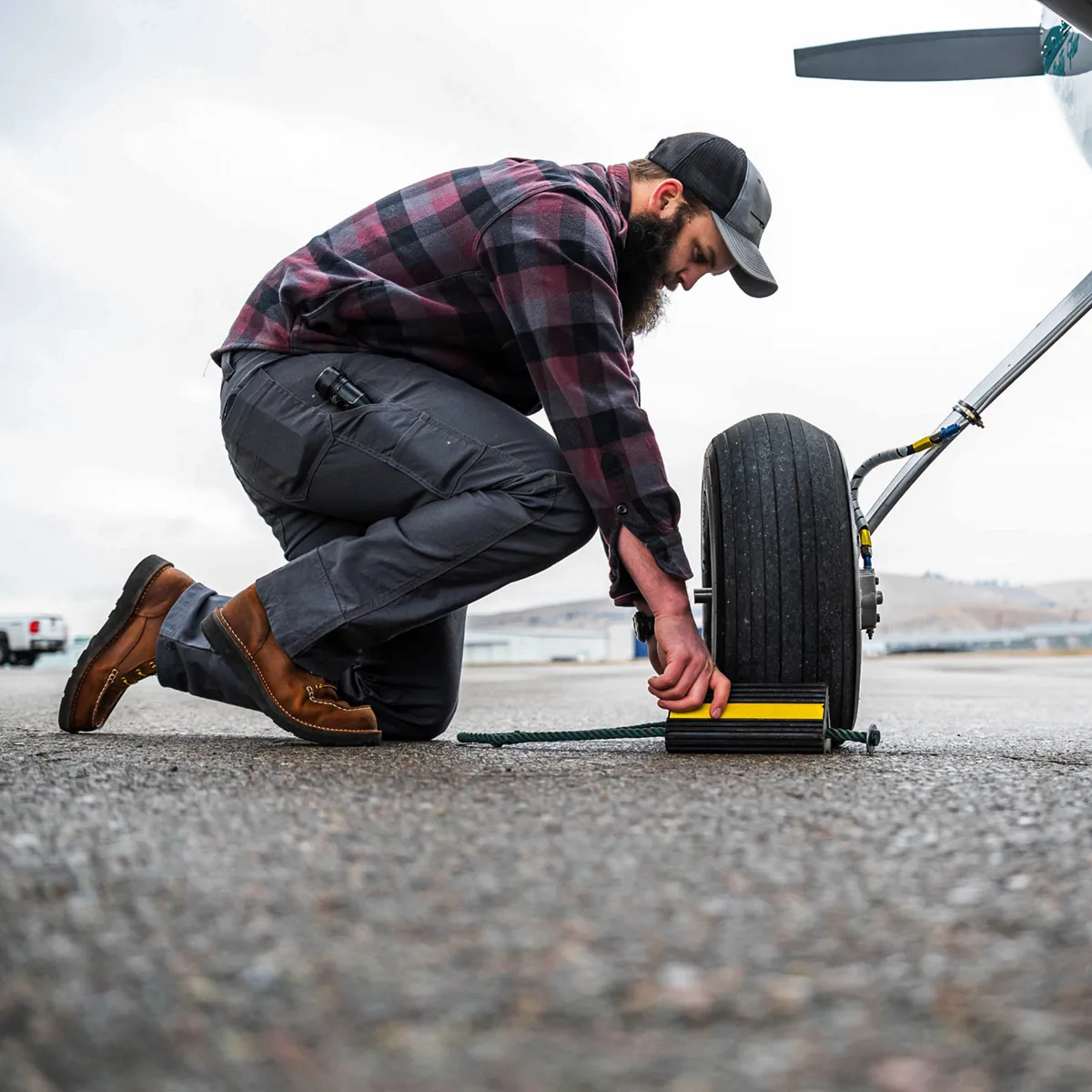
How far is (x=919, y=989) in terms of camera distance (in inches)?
16.5

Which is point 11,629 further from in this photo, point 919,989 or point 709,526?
point 919,989

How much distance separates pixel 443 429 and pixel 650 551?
32 cm

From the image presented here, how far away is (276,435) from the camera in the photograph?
5.07 ft

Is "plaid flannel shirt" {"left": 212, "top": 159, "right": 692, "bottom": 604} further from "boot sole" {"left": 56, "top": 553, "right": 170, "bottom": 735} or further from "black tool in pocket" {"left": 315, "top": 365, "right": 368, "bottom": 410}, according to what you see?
"boot sole" {"left": 56, "top": 553, "right": 170, "bottom": 735}

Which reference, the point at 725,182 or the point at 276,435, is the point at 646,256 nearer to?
the point at 725,182

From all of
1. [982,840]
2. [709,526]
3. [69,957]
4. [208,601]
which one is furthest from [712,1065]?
[208,601]

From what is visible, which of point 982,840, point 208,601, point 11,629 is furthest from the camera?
point 11,629

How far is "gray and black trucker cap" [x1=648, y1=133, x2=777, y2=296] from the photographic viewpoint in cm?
165

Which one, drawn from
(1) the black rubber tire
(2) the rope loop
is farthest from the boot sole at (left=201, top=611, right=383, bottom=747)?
(1) the black rubber tire

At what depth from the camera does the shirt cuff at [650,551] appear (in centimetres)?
138

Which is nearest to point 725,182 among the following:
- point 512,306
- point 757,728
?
point 512,306

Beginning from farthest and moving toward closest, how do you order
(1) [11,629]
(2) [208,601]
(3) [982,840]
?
(1) [11,629]
(2) [208,601]
(3) [982,840]

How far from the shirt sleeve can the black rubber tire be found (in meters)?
0.08

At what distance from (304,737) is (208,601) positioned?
33 cm
